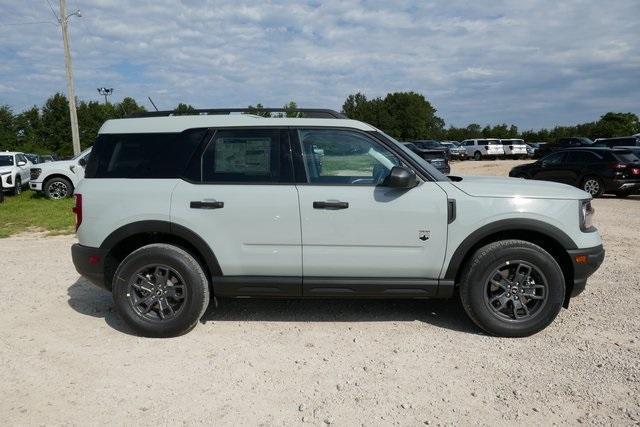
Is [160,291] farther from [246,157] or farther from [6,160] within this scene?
[6,160]

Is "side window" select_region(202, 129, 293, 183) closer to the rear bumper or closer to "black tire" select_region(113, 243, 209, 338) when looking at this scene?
"black tire" select_region(113, 243, 209, 338)

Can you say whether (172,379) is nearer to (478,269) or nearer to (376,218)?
(376,218)

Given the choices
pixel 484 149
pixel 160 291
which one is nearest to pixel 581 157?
pixel 160 291

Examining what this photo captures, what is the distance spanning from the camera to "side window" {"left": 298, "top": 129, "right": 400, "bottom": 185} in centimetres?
430

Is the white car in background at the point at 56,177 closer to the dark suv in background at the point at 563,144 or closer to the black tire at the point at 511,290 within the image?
the black tire at the point at 511,290

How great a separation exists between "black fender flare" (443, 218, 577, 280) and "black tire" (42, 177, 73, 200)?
13.8 metres

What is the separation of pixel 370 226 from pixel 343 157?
670mm

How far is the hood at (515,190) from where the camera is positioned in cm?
420

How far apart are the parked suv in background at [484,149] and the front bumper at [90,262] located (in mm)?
39978

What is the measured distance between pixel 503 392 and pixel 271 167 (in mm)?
2494

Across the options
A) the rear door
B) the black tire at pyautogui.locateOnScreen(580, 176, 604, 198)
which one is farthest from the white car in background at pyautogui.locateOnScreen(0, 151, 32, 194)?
the black tire at pyautogui.locateOnScreen(580, 176, 604, 198)

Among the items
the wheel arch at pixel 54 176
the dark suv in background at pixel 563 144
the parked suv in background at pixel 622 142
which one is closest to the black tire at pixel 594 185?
the parked suv in background at pixel 622 142

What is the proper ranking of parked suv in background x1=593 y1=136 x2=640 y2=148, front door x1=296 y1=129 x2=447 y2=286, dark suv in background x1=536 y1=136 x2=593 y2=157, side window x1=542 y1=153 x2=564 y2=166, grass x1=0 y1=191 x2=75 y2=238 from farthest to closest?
1. dark suv in background x1=536 y1=136 x2=593 y2=157
2. parked suv in background x1=593 y1=136 x2=640 y2=148
3. side window x1=542 y1=153 x2=564 y2=166
4. grass x1=0 y1=191 x2=75 y2=238
5. front door x1=296 y1=129 x2=447 y2=286

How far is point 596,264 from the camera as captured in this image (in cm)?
421
